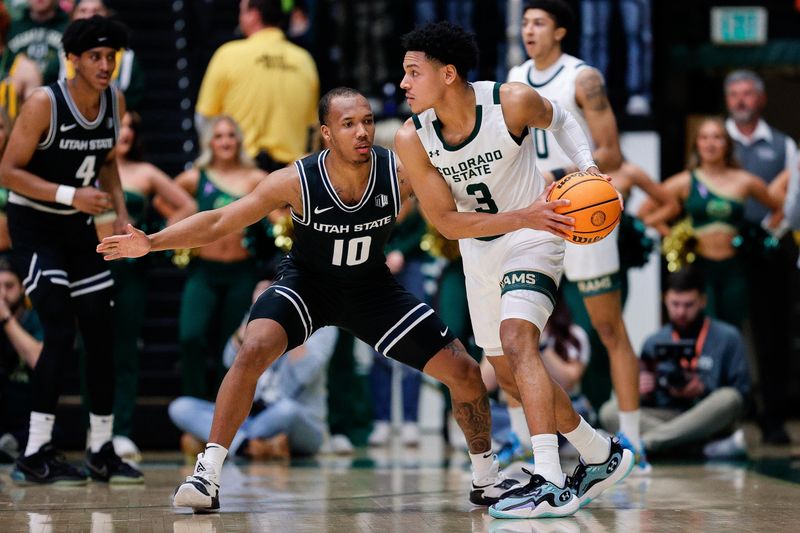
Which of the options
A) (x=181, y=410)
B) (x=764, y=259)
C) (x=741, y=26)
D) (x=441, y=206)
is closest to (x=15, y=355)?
(x=181, y=410)

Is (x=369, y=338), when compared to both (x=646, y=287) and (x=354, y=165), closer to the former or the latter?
(x=354, y=165)

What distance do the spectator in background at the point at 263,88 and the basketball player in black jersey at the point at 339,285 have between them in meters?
3.96

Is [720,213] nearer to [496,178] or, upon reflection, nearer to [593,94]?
[593,94]

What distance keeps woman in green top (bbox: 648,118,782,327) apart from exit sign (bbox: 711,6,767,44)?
353 cm

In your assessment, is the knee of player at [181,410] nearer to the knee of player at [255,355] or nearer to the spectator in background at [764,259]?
the knee of player at [255,355]

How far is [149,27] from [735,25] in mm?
5650

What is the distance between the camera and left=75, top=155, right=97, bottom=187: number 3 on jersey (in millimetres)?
7594

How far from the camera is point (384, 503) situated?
6617mm

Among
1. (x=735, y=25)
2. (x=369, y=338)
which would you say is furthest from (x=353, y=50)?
(x=369, y=338)

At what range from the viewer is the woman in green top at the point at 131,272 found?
9.17 m

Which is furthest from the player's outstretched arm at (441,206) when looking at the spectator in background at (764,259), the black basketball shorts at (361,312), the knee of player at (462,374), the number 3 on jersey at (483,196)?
the spectator in background at (764,259)

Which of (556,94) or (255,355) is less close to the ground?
(556,94)

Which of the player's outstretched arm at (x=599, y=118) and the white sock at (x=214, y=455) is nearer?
the white sock at (x=214, y=455)

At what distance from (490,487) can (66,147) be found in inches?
115
